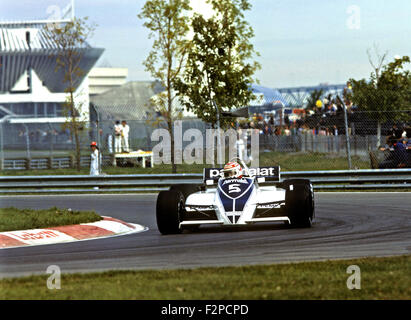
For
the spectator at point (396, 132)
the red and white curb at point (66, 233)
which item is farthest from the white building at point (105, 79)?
the red and white curb at point (66, 233)

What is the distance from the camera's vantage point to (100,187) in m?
22.4

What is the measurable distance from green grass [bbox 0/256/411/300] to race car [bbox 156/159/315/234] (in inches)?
133

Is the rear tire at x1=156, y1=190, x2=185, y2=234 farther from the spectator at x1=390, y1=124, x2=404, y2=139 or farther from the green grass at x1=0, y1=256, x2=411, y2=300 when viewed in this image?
the spectator at x1=390, y1=124, x2=404, y2=139

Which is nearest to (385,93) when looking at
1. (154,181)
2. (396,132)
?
(396,132)

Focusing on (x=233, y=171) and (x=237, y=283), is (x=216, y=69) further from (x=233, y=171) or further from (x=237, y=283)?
(x=237, y=283)

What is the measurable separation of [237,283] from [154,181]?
1382cm

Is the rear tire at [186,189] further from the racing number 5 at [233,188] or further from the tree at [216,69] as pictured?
the tree at [216,69]

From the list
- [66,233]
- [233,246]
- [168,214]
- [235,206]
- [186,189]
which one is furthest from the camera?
[186,189]

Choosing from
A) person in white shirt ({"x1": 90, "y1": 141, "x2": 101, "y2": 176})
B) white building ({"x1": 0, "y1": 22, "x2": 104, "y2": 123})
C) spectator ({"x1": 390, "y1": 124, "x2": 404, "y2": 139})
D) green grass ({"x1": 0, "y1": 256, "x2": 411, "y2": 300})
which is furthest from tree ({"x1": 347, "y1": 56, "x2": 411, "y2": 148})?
white building ({"x1": 0, "y1": 22, "x2": 104, "y2": 123})

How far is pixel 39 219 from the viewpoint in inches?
532

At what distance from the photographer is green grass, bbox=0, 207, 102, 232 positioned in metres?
12.9

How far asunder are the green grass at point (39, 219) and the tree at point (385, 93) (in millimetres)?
10619
